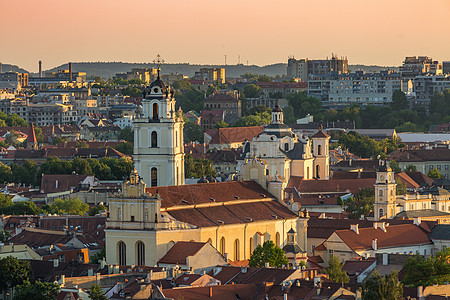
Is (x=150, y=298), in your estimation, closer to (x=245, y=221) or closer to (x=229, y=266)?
(x=229, y=266)

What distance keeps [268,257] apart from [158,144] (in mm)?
16616

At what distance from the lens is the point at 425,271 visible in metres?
64.1

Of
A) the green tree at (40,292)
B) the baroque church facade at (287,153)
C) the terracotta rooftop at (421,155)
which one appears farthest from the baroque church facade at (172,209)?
the terracotta rooftop at (421,155)

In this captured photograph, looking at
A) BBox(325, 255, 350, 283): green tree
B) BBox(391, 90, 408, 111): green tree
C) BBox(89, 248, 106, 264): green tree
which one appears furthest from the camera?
BBox(391, 90, 408, 111): green tree

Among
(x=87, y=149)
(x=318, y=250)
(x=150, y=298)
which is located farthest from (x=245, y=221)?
(x=87, y=149)

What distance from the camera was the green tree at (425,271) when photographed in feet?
206

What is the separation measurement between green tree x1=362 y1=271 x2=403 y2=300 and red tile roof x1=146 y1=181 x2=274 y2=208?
667 inches

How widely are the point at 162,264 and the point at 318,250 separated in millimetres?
10718

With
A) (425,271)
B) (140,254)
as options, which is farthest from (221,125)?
(425,271)

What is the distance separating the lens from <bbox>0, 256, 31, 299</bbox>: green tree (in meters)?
63.1

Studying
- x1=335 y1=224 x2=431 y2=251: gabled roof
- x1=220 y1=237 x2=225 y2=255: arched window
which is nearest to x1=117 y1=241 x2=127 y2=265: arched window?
x1=220 y1=237 x2=225 y2=255: arched window

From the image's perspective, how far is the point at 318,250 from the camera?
76125 millimetres

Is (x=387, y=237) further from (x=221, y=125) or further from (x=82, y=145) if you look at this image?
(x=221, y=125)

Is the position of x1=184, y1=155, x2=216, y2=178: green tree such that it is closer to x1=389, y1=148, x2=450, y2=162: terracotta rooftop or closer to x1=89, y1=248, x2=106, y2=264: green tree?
x1=389, y1=148, x2=450, y2=162: terracotta rooftop
